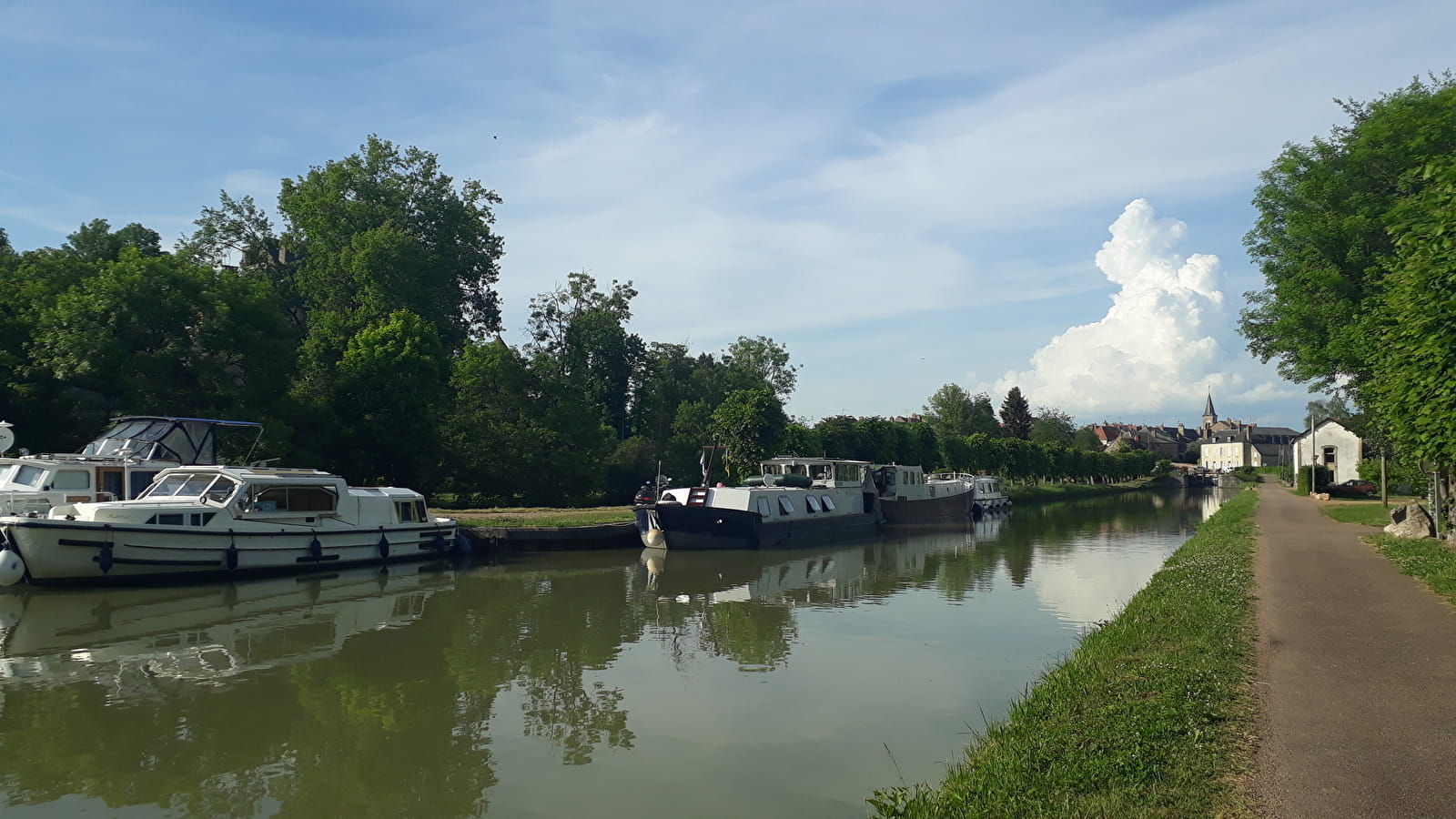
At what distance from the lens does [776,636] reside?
631 inches

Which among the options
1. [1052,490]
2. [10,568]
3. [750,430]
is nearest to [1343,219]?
[750,430]

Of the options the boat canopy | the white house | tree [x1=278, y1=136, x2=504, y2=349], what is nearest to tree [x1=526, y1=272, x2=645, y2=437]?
tree [x1=278, y1=136, x2=504, y2=349]

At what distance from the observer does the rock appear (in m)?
23.4

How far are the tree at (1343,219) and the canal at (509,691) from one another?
13473mm

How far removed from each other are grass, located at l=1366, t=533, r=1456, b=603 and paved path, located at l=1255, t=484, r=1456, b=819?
37cm

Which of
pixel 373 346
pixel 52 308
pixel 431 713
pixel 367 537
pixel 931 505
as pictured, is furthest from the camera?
pixel 931 505

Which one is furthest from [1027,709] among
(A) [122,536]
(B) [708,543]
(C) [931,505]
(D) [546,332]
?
(D) [546,332]

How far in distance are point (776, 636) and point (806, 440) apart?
34.3 meters

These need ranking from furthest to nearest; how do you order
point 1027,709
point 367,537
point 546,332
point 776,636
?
point 546,332 < point 367,537 < point 776,636 < point 1027,709

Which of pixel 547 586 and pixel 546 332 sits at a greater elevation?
pixel 546 332

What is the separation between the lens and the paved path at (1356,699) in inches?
239

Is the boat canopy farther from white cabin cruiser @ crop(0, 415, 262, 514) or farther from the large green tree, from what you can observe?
the large green tree

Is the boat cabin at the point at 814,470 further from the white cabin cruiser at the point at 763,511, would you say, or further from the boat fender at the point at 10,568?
the boat fender at the point at 10,568

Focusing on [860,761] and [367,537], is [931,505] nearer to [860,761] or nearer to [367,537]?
[367,537]
